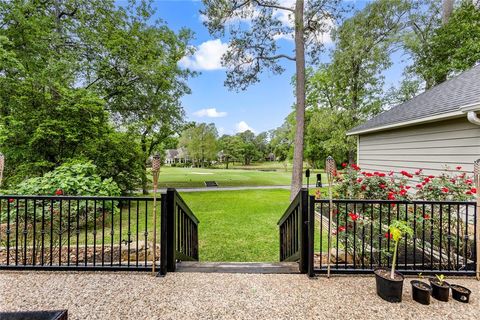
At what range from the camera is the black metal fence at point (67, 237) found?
260 cm

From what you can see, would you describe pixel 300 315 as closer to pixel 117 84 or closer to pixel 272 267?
pixel 272 267

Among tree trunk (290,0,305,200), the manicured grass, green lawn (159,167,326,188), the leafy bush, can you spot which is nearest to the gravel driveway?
the leafy bush

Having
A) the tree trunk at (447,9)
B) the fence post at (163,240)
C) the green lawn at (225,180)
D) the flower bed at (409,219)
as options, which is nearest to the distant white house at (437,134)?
the flower bed at (409,219)

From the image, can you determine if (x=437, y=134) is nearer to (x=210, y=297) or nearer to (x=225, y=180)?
(x=210, y=297)

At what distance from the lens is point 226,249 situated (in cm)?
465

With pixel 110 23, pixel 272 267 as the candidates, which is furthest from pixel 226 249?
pixel 110 23

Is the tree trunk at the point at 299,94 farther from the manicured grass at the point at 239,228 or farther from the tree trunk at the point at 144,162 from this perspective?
the tree trunk at the point at 144,162

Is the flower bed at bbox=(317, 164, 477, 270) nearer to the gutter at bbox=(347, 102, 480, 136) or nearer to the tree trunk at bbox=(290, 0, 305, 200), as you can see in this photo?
the gutter at bbox=(347, 102, 480, 136)

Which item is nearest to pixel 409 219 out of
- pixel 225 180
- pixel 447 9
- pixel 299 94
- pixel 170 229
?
pixel 170 229

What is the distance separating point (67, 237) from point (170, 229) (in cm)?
252

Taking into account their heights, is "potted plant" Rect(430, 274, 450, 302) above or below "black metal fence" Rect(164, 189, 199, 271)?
below

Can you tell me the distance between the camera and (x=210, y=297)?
2.15 m

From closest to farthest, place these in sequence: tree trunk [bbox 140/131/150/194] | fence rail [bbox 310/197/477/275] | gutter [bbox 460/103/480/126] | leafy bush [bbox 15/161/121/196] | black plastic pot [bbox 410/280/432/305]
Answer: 1. black plastic pot [bbox 410/280/432/305]
2. fence rail [bbox 310/197/477/275]
3. gutter [bbox 460/103/480/126]
4. leafy bush [bbox 15/161/121/196]
5. tree trunk [bbox 140/131/150/194]

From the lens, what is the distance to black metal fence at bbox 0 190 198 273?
2600mm
